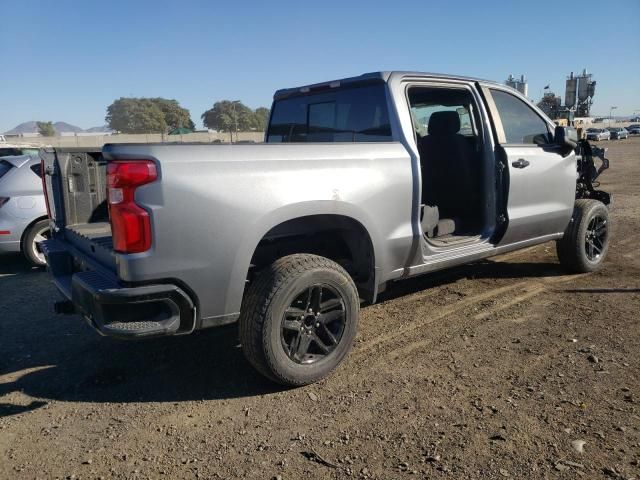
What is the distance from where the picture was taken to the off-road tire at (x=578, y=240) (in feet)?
17.9

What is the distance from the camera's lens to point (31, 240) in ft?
21.5

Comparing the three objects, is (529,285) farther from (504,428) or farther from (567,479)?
(567,479)

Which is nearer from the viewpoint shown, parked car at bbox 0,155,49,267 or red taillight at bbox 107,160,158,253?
red taillight at bbox 107,160,158,253

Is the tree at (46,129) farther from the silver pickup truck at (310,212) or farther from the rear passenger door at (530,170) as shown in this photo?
the rear passenger door at (530,170)

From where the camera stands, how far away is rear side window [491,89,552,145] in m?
4.82

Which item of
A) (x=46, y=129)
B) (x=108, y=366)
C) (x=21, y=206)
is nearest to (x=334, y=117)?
(x=108, y=366)

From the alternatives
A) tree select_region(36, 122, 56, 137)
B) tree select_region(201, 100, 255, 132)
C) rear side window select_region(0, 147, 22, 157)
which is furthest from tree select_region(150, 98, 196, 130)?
rear side window select_region(0, 147, 22, 157)

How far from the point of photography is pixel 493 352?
3715 millimetres

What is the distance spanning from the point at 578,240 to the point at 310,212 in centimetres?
355

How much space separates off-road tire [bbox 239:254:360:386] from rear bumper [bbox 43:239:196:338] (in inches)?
14.1

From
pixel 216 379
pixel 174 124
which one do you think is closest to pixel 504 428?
pixel 216 379

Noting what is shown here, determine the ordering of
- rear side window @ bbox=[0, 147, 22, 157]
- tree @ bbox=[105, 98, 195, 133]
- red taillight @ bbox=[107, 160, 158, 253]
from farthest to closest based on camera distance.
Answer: tree @ bbox=[105, 98, 195, 133], rear side window @ bbox=[0, 147, 22, 157], red taillight @ bbox=[107, 160, 158, 253]

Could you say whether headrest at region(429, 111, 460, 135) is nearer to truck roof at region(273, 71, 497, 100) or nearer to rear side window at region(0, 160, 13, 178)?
truck roof at region(273, 71, 497, 100)

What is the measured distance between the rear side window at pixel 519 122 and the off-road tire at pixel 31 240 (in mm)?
5541
